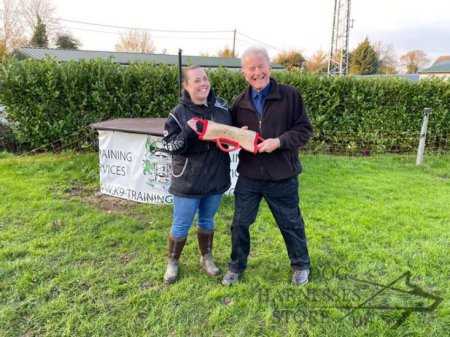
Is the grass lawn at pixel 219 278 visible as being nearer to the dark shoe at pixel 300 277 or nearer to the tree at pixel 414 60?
the dark shoe at pixel 300 277

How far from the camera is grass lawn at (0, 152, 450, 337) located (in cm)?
219

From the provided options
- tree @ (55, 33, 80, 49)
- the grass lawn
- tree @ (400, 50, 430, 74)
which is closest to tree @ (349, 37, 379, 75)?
tree @ (400, 50, 430, 74)

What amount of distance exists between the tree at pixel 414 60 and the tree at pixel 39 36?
149 feet

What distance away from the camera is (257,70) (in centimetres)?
229

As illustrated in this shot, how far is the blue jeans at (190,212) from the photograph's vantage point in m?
2.54

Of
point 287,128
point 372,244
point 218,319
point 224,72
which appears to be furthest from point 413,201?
point 224,72

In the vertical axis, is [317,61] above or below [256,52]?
above

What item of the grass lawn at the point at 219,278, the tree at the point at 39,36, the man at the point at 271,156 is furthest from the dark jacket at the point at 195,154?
the tree at the point at 39,36

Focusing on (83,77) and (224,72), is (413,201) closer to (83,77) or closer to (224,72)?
(224,72)

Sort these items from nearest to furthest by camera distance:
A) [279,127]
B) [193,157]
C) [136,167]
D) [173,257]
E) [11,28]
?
[279,127]
[193,157]
[173,257]
[136,167]
[11,28]

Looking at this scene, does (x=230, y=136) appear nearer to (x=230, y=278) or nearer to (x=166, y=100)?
(x=230, y=278)

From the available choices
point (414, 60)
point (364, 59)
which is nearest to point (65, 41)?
point (364, 59)

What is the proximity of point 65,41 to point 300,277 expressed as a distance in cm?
3947

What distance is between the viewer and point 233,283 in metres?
2.62
